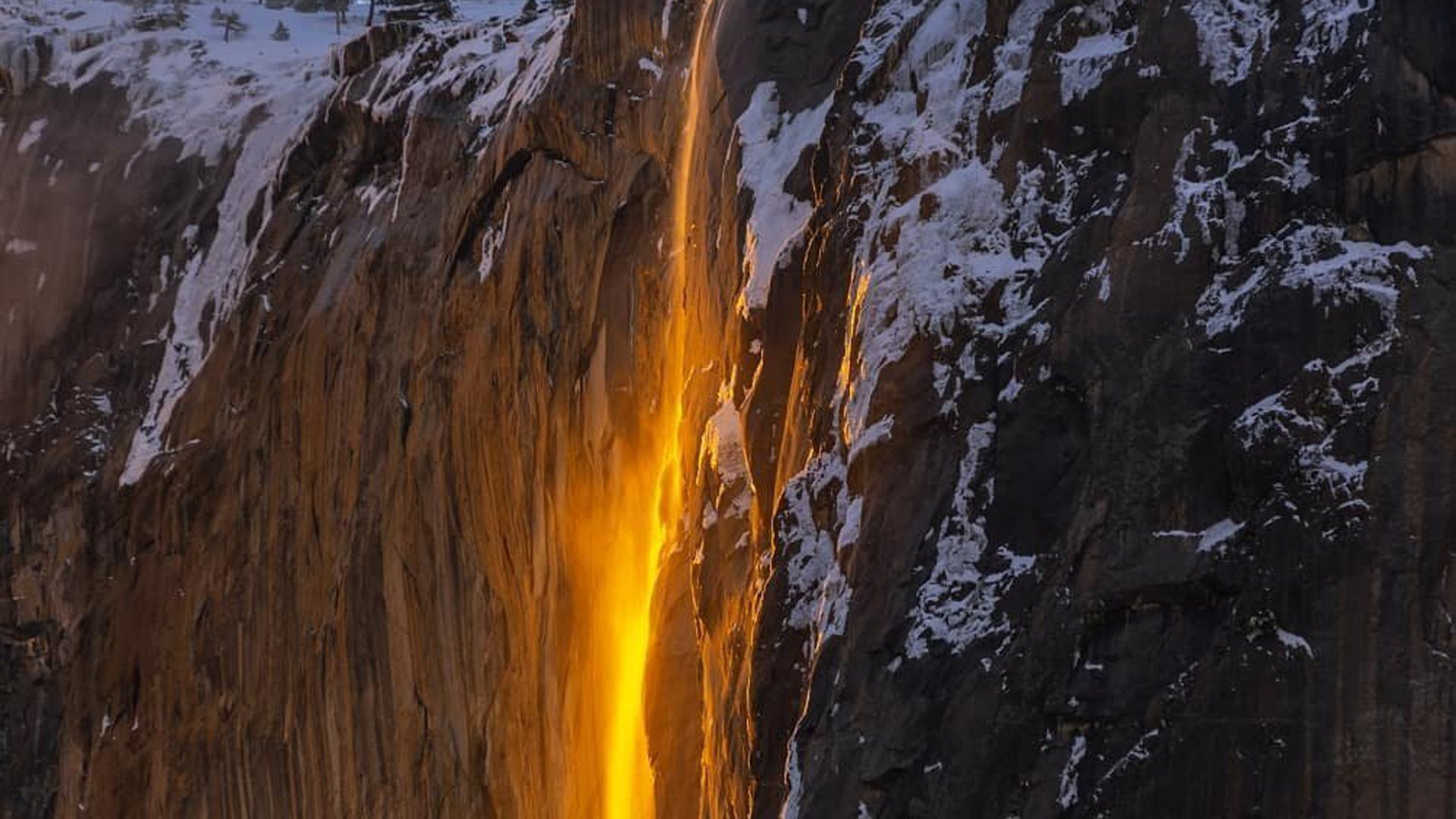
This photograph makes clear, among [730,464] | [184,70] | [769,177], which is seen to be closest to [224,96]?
[184,70]

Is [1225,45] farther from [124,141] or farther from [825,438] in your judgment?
[124,141]

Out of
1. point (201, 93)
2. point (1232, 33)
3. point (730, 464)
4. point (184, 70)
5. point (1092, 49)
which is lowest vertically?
point (730, 464)

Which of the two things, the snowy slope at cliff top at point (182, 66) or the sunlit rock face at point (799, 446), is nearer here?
the sunlit rock face at point (799, 446)

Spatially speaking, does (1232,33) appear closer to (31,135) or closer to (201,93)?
(201,93)

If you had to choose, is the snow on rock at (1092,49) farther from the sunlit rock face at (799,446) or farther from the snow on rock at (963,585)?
the snow on rock at (963,585)

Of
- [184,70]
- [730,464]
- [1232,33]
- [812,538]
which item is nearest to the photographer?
[1232,33]

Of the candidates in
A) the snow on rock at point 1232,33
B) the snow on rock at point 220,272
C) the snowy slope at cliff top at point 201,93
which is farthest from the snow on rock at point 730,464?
the snow on rock at point 220,272

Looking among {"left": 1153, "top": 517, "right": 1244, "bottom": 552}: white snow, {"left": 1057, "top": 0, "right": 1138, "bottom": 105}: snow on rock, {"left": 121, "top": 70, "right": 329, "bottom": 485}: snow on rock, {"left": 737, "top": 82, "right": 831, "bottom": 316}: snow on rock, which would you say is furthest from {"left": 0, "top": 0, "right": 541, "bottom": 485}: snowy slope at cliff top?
{"left": 1153, "top": 517, "right": 1244, "bottom": 552}: white snow

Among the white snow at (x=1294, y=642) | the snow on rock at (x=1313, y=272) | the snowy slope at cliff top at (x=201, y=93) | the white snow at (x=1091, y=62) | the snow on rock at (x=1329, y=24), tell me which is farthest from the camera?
the snowy slope at cliff top at (x=201, y=93)
